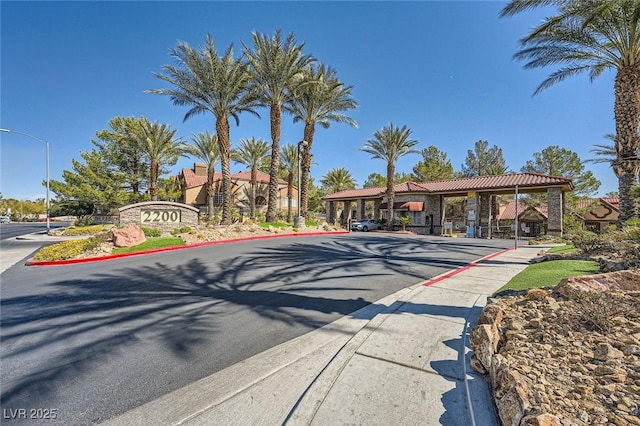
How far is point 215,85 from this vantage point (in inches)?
813

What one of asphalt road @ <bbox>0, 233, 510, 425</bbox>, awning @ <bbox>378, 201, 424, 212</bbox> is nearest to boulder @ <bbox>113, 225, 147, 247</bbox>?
asphalt road @ <bbox>0, 233, 510, 425</bbox>

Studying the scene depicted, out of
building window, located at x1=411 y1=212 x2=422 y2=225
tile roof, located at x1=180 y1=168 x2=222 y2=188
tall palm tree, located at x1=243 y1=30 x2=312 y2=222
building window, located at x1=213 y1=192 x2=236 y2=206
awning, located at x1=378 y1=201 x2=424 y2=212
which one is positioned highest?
tall palm tree, located at x1=243 y1=30 x2=312 y2=222

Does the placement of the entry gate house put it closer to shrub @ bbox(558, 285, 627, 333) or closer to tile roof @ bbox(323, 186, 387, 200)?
tile roof @ bbox(323, 186, 387, 200)

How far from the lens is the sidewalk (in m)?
2.66

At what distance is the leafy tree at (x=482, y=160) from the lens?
51144 millimetres

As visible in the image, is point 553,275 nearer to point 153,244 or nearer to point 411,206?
point 153,244

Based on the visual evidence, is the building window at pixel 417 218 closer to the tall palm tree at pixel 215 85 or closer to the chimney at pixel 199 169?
the tall palm tree at pixel 215 85

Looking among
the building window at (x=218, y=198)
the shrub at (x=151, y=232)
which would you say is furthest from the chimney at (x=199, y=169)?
the shrub at (x=151, y=232)

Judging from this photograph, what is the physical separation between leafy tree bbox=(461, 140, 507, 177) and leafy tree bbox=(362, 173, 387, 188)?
49.7 feet

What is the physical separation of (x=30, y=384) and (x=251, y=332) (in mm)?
2555

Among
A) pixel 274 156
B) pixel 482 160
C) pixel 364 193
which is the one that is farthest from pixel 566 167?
pixel 274 156

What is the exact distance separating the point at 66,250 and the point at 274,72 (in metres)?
17.0

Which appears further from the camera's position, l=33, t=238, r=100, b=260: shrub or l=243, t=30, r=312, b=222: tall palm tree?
l=243, t=30, r=312, b=222: tall palm tree

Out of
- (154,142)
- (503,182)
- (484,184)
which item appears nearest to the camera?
(503,182)
